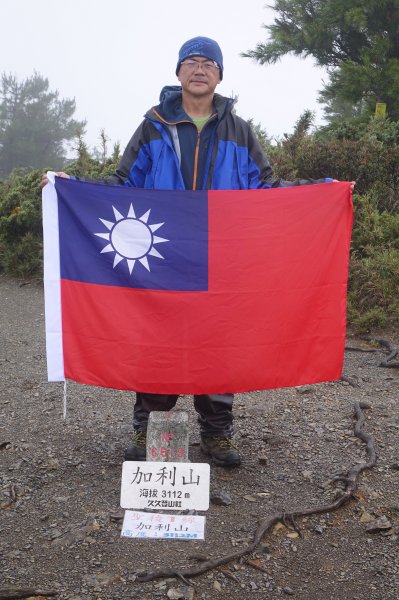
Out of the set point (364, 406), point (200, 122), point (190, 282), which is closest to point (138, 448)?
point (190, 282)

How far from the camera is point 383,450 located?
4.15 m

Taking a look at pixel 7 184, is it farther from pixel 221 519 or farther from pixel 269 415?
pixel 221 519

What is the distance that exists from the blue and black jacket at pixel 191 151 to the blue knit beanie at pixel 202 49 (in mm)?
190

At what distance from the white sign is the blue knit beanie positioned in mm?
2014

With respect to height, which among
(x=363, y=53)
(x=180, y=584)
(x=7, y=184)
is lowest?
(x=180, y=584)

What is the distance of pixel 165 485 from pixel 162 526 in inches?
6.6

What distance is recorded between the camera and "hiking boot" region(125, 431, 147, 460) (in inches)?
146

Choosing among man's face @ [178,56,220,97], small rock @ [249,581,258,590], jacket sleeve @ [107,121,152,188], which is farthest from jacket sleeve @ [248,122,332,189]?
small rock @ [249,581,258,590]

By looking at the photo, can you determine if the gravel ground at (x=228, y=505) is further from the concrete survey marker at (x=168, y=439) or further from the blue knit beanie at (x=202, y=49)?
the blue knit beanie at (x=202, y=49)

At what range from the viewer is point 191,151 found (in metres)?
3.54

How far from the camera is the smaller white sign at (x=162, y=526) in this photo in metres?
2.79

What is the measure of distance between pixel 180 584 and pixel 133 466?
1.68 feet

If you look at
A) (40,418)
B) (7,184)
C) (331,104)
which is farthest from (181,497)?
(331,104)

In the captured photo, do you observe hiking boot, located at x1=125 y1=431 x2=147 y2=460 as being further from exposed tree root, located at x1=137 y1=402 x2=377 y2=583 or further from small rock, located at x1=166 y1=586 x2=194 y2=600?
small rock, located at x1=166 y1=586 x2=194 y2=600
